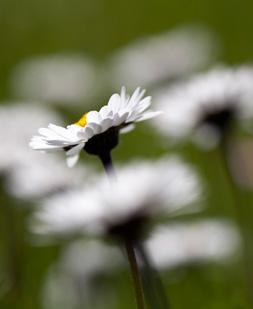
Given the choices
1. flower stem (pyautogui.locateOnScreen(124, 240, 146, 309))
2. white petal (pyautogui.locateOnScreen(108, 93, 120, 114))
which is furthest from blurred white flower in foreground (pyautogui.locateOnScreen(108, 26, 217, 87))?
flower stem (pyautogui.locateOnScreen(124, 240, 146, 309))

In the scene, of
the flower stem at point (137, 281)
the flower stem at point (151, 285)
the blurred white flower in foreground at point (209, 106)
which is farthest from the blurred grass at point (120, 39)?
the flower stem at point (137, 281)

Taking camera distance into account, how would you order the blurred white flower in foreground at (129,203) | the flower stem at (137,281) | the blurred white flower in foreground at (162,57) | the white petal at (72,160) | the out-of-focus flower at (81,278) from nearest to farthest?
the flower stem at (137,281) < the blurred white flower in foreground at (129,203) < the white petal at (72,160) < the out-of-focus flower at (81,278) < the blurred white flower in foreground at (162,57)

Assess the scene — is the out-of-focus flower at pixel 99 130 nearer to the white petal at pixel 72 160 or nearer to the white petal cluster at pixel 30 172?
the white petal at pixel 72 160

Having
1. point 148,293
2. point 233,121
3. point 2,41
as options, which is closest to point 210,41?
point 2,41

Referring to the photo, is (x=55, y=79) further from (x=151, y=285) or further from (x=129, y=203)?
(x=129, y=203)

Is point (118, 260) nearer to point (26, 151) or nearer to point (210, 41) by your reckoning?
point (26, 151)

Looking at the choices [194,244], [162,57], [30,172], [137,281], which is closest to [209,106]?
[194,244]
